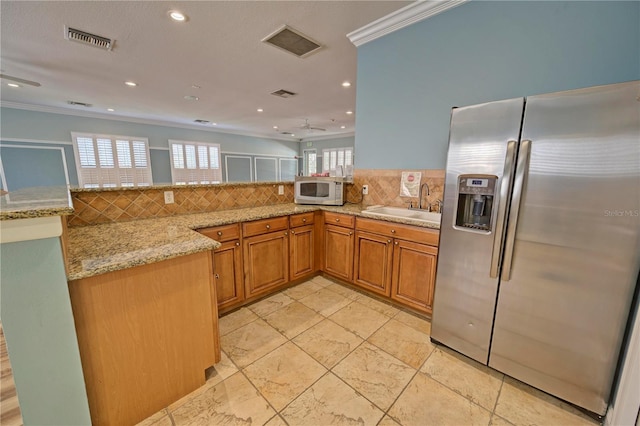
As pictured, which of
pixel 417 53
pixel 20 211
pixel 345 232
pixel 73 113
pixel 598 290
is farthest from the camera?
pixel 73 113

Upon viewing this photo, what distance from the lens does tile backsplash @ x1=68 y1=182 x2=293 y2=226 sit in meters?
1.82

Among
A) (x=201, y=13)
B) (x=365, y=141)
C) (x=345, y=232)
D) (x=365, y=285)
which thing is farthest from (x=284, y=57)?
(x=365, y=285)

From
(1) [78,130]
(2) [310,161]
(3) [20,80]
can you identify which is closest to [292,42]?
(3) [20,80]

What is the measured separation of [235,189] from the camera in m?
2.64

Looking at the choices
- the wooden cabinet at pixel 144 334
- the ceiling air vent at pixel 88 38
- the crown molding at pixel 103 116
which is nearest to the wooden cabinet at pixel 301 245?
the wooden cabinet at pixel 144 334

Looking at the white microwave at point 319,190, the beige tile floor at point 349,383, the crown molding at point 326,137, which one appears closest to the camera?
the beige tile floor at point 349,383

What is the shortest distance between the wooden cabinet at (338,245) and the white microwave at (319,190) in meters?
0.21

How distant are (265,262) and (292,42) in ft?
8.00

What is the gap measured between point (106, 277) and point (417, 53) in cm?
300

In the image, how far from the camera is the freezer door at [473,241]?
1.42 metres

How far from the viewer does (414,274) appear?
2.14m

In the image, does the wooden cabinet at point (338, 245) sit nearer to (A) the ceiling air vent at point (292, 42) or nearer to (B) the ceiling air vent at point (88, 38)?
(A) the ceiling air vent at point (292, 42)

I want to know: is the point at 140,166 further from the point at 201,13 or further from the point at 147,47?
the point at 201,13

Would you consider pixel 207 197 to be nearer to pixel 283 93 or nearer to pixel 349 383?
pixel 349 383
